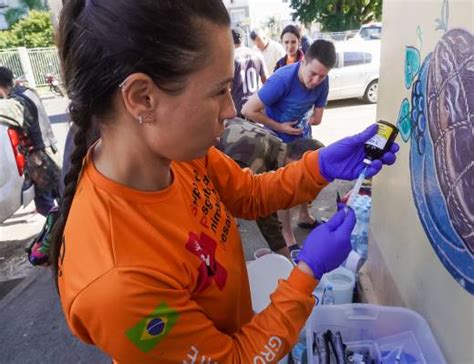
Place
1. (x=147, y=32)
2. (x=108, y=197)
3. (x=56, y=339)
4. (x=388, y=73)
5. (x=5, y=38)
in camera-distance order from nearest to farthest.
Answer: (x=147, y=32) < (x=108, y=197) < (x=388, y=73) < (x=56, y=339) < (x=5, y=38)

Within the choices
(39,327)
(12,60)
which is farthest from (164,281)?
(12,60)

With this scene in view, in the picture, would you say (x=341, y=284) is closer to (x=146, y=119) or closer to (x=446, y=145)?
(x=446, y=145)

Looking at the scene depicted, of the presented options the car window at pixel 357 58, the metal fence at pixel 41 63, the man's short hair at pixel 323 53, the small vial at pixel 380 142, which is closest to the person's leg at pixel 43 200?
the man's short hair at pixel 323 53

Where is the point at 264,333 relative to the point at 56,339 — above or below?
above

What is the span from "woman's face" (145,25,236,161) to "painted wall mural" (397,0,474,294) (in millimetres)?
681

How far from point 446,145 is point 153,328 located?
99cm

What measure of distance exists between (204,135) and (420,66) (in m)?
0.96

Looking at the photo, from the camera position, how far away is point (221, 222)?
1147 mm

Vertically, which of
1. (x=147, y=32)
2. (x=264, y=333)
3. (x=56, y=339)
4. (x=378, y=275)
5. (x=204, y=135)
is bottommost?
(x=56, y=339)

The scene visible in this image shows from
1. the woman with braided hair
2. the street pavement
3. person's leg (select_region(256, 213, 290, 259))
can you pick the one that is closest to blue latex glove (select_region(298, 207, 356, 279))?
the woman with braided hair

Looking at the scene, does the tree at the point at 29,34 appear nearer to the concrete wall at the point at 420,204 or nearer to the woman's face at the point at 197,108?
the concrete wall at the point at 420,204

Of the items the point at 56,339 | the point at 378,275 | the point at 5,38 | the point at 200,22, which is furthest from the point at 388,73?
the point at 5,38

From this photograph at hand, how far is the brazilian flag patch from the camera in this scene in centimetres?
82

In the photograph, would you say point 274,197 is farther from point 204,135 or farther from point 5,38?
point 5,38
